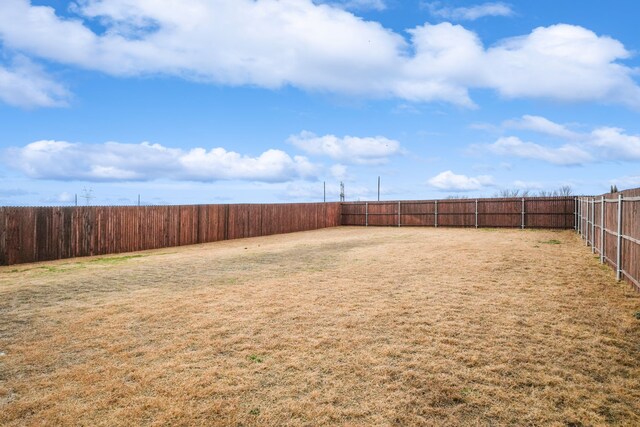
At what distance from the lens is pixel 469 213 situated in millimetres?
25688

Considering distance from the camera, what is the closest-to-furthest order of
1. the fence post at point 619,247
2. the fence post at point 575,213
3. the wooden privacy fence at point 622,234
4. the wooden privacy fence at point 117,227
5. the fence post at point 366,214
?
the wooden privacy fence at point 622,234 < the fence post at point 619,247 < the wooden privacy fence at point 117,227 < the fence post at point 575,213 < the fence post at point 366,214

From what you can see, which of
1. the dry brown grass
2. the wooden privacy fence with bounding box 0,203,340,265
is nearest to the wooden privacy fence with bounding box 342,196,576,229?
the wooden privacy fence with bounding box 0,203,340,265

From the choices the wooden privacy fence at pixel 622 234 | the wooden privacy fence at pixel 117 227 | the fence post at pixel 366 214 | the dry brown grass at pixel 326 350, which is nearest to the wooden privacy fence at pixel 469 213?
the fence post at pixel 366 214

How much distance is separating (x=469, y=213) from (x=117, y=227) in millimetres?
20156

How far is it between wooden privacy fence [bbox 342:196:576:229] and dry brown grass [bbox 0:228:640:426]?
1553 centimetres

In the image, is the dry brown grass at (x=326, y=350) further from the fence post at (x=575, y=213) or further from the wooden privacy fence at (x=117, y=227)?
the fence post at (x=575, y=213)

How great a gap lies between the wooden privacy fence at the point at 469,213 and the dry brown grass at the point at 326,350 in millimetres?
15535

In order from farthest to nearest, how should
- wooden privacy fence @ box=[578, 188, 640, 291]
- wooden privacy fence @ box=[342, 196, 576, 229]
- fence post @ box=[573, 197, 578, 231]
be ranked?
wooden privacy fence @ box=[342, 196, 576, 229] < fence post @ box=[573, 197, 578, 231] < wooden privacy fence @ box=[578, 188, 640, 291]

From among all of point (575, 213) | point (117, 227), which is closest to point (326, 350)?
point (117, 227)

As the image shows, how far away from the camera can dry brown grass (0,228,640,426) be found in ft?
11.1

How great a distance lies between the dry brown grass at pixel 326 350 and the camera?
3.40 meters

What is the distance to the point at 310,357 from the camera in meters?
4.38

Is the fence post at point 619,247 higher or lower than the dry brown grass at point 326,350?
higher

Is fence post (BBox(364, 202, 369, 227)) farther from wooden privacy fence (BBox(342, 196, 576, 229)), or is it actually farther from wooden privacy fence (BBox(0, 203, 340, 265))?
wooden privacy fence (BBox(0, 203, 340, 265))
